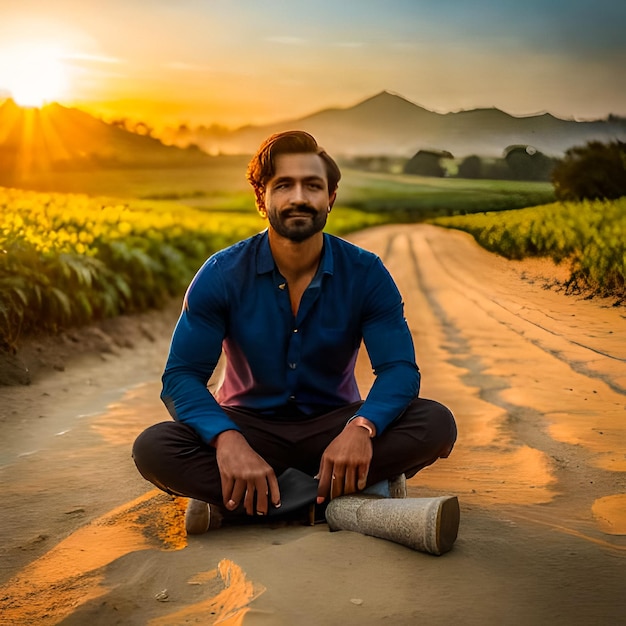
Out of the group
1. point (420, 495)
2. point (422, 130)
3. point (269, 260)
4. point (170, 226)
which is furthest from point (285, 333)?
point (170, 226)

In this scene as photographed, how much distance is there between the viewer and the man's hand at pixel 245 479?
277 centimetres

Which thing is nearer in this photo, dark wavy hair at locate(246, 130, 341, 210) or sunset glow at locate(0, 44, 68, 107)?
dark wavy hair at locate(246, 130, 341, 210)

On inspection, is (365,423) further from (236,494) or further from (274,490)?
(236,494)

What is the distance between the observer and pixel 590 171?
464cm

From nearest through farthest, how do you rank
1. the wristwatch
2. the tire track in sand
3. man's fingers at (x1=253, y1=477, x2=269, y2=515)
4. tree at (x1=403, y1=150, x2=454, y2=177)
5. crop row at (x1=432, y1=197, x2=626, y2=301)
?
man's fingers at (x1=253, y1=477, x2=269, y2=515) < the wristwatch < the tire track in sand < crop row at (x1=432, y1=197, x2=626, y2=301) < tree at (x1=403, y1=150, x2=454, y2=177)

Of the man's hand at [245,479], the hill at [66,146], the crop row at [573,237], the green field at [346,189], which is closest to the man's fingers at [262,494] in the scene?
the man's hand at [245,479]

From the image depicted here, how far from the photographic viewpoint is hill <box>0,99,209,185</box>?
6180 mm

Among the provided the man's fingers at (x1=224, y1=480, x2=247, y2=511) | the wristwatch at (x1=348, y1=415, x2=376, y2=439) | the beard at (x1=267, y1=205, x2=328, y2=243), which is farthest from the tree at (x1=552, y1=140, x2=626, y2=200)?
the man's fingers at (x1=224, y1=480, x2=247, y2=511)

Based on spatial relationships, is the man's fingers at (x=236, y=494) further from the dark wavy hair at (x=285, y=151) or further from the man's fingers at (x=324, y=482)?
the dark wavy hair at (x=285, y=151)

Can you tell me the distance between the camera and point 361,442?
2826 mm

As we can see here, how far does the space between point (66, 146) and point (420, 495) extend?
435 centimetres

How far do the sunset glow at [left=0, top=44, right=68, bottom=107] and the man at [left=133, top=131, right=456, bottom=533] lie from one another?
3.11 metres

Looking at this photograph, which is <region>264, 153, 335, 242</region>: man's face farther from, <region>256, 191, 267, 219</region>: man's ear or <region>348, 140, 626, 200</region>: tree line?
<region>348, 140, 626, 200</region>: tree line

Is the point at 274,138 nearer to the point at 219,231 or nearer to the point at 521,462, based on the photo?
the point at 521,462
